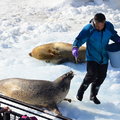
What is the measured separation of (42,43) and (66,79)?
2763mm

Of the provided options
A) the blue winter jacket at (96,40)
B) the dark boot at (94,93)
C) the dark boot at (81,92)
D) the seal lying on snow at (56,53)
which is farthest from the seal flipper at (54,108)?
the seal lying on snow at (56,53)

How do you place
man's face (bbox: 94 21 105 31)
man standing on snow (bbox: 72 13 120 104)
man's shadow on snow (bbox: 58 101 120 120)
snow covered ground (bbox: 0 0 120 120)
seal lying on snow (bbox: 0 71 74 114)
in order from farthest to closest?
snow covered ground (bbox: 0 0 120 120)
seal lying on snow (bbox: 0 71 74 114)
man's shadow on snow (bbox: 58 101 120 120)
man standing on snow (bbox: 72 13 120 104)
man's face (bbox: 94 21 105 31)

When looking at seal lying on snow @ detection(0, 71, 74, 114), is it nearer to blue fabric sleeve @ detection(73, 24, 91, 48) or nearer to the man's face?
blue fabric sleeve @ detection(73, 24, 91, 48)

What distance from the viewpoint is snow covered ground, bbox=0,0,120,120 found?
607 cm

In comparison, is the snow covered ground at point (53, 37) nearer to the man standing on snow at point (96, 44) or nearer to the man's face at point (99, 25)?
the man standing on snow at point (96, 44)

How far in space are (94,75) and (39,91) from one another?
85 centimetres

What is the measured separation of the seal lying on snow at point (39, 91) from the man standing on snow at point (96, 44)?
35cm

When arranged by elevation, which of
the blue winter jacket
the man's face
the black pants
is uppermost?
the man's face

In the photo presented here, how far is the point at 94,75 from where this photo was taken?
19.4 ft

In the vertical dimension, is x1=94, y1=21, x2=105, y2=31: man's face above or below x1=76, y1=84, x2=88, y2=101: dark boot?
above

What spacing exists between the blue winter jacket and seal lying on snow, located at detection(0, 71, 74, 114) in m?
0.60

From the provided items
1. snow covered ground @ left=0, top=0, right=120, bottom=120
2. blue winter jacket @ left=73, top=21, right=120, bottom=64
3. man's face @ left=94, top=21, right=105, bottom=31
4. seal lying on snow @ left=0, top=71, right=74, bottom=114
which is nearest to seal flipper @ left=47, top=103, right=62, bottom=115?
seal lying on snow @ left=0, top=71, right=74, bottom=114

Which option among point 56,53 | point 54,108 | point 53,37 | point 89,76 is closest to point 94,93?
point 89,76

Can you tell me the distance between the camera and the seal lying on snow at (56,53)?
7.99 meters
